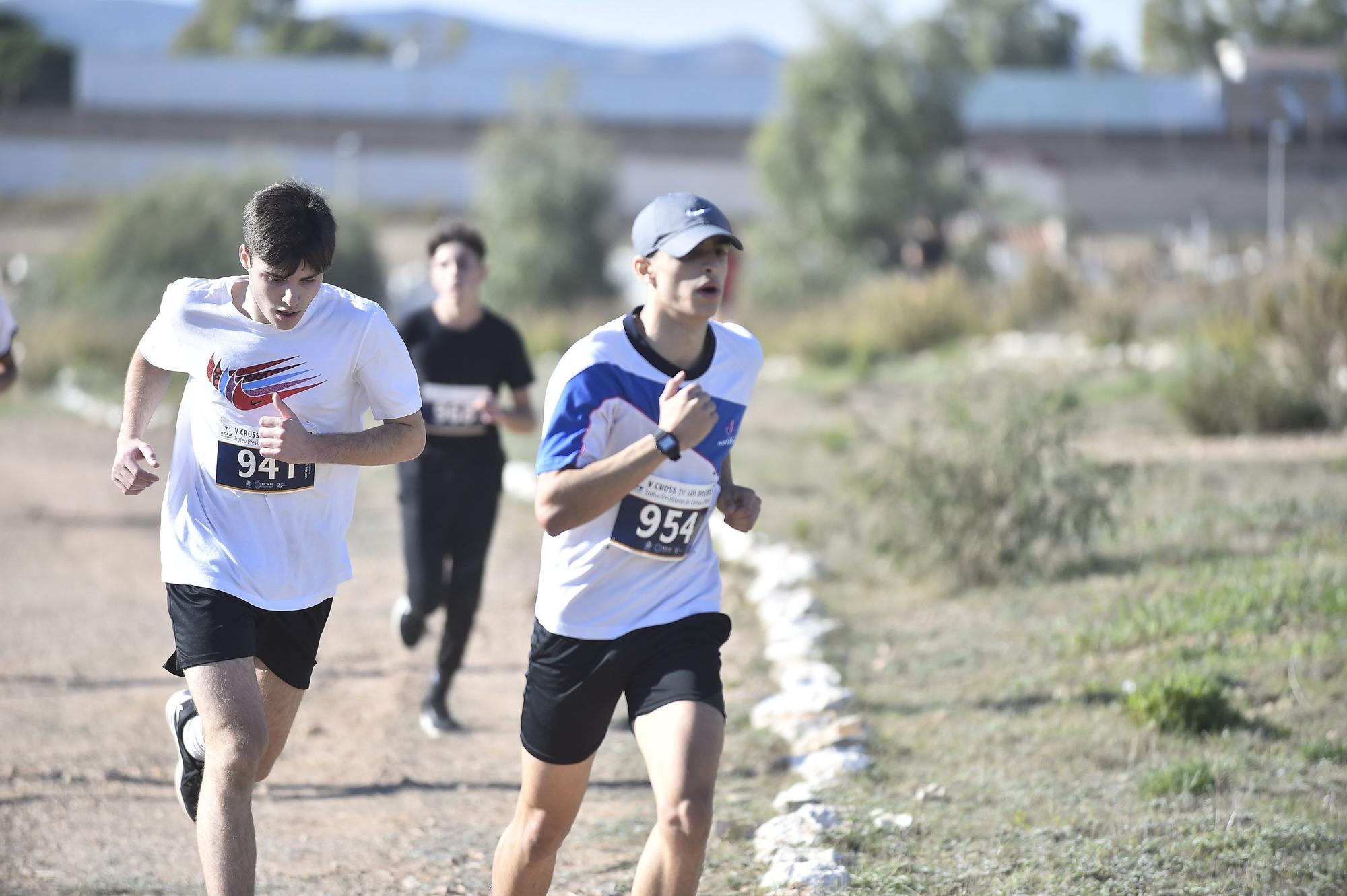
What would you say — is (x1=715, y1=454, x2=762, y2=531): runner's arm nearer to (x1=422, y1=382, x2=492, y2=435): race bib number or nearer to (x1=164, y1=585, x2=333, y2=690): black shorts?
(x1=164, y1=585, x2=333, y2=690): black shorts

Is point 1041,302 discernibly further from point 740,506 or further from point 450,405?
point 740,506

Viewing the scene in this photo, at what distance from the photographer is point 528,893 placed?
4.02 m

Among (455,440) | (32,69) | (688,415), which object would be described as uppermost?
(32,69)

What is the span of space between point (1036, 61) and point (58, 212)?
74652 millimetres

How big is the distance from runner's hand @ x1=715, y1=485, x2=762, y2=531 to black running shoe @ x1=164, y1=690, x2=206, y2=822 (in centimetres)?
168

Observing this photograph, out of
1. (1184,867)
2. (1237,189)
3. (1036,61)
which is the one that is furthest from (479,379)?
(1036,61)

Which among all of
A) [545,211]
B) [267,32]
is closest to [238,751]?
[545,211]

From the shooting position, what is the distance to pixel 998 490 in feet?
30.2

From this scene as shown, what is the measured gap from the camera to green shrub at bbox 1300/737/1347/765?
5863 mm

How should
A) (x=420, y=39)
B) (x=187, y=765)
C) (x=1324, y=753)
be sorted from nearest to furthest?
(x=187, y=765) < (x=1324, y=753) < (x=420, y=39)

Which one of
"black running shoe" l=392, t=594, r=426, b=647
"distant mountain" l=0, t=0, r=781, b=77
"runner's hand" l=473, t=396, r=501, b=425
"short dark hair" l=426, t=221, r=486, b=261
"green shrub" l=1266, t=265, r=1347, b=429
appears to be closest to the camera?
"runner's hand" l=473, t=396, r=501, b=425

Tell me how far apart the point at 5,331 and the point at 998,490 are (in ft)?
18.2

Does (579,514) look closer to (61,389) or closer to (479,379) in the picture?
(479,379)

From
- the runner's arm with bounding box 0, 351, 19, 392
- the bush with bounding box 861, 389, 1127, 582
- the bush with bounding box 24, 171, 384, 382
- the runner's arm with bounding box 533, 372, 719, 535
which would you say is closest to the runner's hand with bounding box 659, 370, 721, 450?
the runner's arm with bounding box 533, 372, 719, 535
